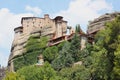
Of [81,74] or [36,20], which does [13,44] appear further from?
[81,74]

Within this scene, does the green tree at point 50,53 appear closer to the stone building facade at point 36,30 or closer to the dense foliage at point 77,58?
the dense foliage at point 77,58

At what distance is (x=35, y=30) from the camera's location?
75812mm

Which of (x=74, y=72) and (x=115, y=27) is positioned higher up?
(x=115, y=27)

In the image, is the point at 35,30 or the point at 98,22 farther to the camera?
the point at 35,30

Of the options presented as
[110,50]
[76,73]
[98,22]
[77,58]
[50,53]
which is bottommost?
[76,73]

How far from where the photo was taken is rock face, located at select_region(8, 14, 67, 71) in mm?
73756

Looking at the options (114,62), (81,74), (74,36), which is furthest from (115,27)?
(74,36)

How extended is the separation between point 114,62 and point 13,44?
4203cm

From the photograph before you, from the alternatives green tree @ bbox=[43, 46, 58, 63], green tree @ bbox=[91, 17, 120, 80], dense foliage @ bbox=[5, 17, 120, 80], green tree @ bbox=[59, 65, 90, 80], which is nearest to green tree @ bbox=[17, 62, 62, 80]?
dense foliage @ bbox=[5, 17, 120, 80]

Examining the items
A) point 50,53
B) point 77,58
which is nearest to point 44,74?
point 77,58

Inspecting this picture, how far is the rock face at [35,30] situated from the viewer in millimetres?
73756

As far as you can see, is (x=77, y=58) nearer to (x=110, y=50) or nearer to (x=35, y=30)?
(x=35, y=30)

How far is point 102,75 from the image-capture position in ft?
138

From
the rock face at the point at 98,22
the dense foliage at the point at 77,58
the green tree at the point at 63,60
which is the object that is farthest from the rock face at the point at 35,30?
the green tree at the point at 63,60
